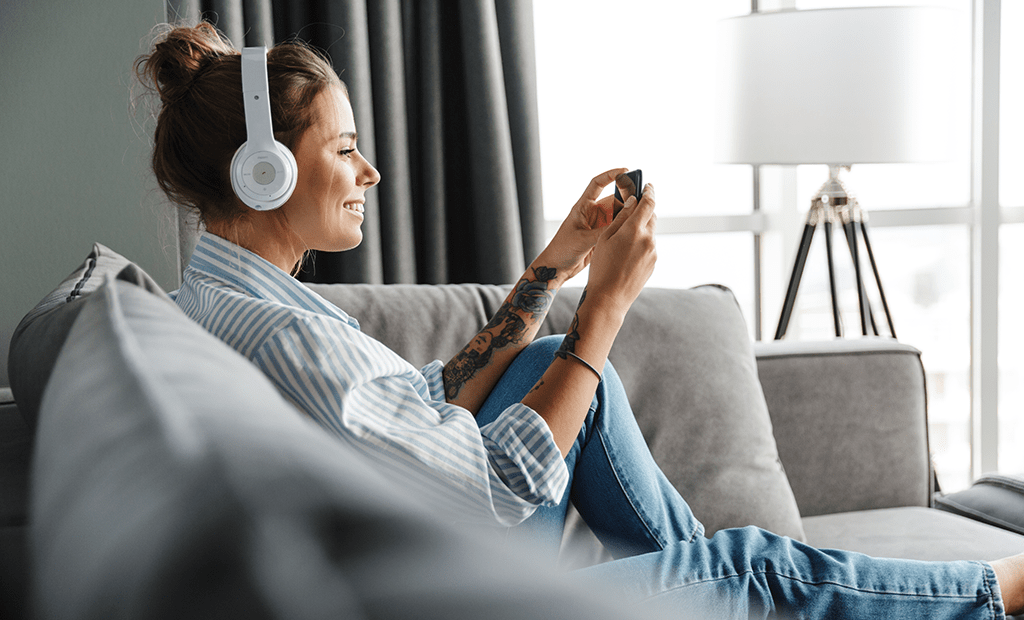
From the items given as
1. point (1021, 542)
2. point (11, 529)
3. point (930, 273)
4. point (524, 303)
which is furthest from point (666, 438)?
point (930, 273)

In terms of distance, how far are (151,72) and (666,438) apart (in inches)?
39.3

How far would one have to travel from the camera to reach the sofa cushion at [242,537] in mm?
137

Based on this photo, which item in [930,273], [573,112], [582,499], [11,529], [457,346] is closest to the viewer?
[11,529]

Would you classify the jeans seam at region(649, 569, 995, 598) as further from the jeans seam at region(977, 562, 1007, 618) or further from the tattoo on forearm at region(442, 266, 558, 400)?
the tattoo on forearm at region(442, 266, 558, 400)

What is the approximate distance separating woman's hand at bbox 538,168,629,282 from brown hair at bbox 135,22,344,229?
17.5 inches

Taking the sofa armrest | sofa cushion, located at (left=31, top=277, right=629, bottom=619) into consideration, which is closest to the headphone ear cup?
sofa cushion, located at (left=31, top=277, right=629, bottom=619)

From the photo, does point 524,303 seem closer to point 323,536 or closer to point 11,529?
point 11,529

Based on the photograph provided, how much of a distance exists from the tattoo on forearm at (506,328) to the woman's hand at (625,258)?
19cm

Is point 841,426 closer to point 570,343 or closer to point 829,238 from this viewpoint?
point 829,238

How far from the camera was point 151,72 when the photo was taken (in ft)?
3.64

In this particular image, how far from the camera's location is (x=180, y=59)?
105cm

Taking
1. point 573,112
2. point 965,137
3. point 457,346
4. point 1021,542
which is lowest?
point 1021,542

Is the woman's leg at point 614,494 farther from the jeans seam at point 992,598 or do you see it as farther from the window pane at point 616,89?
the window pane at point 616,89

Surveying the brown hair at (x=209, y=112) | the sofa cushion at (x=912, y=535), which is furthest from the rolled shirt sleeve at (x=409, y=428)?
the sofa cushion at (x=912, y=535)
